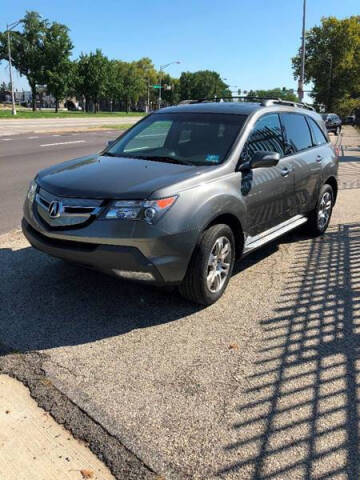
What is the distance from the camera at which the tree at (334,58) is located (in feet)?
246

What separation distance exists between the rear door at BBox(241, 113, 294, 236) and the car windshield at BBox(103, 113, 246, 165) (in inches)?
9.4

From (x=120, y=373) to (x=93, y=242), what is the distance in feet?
3.30

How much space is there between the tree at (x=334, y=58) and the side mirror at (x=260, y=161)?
80263 mm

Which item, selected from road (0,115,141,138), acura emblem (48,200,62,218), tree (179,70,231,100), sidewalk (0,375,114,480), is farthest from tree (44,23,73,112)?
sidewalk (0,375,114,480)

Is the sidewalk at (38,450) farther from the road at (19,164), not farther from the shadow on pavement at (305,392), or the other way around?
the road at (19,164)

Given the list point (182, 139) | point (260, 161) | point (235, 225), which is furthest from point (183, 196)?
point (182, 139)

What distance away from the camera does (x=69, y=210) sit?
3.68m

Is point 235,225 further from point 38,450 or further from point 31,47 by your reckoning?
point 31,47

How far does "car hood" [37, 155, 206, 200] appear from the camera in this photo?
11.8ft

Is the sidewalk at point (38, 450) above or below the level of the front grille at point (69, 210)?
below

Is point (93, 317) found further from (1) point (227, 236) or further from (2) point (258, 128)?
(2) point (258, 128)

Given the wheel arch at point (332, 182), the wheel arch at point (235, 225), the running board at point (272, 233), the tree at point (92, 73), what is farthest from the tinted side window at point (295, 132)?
the tree at point (92, 73)

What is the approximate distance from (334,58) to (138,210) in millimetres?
83832

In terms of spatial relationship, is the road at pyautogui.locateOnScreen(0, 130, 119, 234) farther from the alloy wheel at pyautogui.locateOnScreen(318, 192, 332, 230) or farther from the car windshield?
the alloy wheel at pyautogui.locateOnScreen(318, 192, 332, 230)
